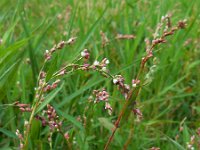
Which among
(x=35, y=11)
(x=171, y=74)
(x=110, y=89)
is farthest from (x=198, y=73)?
(x=35, y=11)

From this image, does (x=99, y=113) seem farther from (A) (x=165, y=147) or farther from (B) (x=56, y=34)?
(B) (x=56, y=34)

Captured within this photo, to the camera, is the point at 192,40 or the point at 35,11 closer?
the point at 192,40

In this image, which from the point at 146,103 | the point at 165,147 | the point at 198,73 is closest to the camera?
the point at 165,147

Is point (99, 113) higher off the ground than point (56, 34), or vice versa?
point (56, 34)

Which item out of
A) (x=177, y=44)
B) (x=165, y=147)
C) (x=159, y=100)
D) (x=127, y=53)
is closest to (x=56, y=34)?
(x=127, y=53)

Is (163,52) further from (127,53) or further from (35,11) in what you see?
(35,11)

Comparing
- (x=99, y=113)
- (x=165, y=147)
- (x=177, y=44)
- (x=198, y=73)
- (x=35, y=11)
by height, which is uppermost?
(x=35, y=11)

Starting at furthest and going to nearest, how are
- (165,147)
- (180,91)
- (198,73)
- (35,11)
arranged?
1. (35,11)
2. (198,73)
3. (180,91)
4. (165,147)
